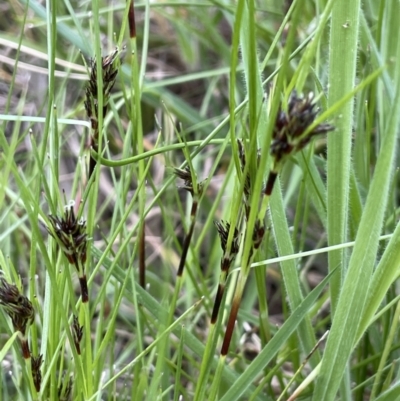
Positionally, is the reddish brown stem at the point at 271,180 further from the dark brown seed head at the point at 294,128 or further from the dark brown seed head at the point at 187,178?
the dark brown seed head at the point at 187,178

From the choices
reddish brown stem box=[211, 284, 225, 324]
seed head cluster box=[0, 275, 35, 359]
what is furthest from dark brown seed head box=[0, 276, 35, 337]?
reddish brown stem box=[211, 284, 225, 324]

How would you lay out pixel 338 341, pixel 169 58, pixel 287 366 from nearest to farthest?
pixel 338 341 < pixel 287 366 < pixel 169 58

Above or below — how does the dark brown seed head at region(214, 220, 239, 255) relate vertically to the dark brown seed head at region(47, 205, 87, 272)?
below

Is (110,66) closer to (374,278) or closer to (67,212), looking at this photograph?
(67,212)

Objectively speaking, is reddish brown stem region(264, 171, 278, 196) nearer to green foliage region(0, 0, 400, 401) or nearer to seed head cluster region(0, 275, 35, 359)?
green foliage region(0, 0, 400, 401)

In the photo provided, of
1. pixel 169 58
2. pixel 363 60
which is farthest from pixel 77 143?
pixel 363 60

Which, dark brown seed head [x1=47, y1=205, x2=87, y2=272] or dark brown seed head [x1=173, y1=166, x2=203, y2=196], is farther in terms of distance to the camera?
dark brown seed head [x1=173, y1=166, x2=203, y2=196]

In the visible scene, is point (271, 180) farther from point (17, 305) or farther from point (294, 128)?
point (17, 305)

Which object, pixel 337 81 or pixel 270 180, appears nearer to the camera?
pixel 270 180

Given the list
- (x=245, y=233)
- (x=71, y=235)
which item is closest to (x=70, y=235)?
(x=71, y=235)

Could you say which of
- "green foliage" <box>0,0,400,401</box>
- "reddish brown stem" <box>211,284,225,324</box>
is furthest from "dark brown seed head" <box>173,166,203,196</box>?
"reddish brown stem" <box>211,284,225,324</box>

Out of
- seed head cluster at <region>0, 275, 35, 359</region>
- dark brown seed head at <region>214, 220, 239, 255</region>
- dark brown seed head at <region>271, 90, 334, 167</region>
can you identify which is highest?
dark brown seed head at <region>271, 90, 334, 167</region>
